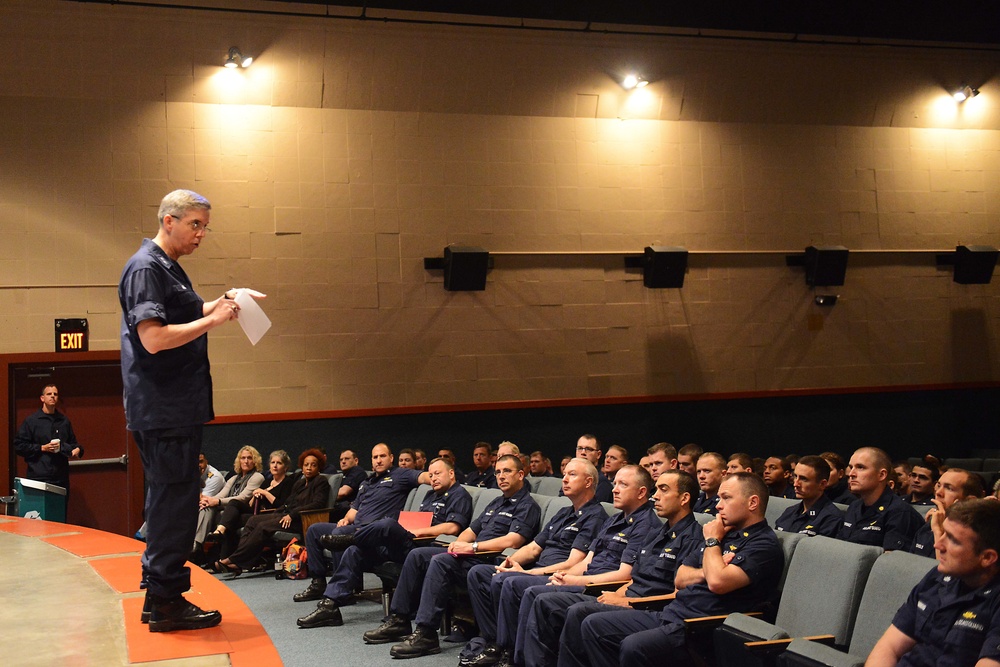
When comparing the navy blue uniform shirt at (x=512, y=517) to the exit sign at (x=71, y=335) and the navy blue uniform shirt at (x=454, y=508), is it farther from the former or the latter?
the exit sign at (x=71, y=335)

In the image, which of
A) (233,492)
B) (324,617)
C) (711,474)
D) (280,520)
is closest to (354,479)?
(280,520)

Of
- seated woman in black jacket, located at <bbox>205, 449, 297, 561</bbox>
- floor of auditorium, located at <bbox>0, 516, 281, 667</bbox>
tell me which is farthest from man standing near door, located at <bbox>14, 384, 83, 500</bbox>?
floor of auditorium, located at <bbox>0, 516, 281, 667</bbox>

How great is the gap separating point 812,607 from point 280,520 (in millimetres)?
5158

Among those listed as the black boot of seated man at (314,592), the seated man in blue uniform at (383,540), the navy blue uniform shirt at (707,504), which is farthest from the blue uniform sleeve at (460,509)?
the navy blue uniform shirt at (707,504)

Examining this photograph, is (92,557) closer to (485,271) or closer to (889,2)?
(485,271)

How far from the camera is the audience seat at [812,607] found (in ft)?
10.0

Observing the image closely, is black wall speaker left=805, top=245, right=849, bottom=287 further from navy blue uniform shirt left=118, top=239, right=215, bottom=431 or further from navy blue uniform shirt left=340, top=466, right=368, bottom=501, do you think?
navy blue uniform shirt left=118, top=239, right=215, bottom=431

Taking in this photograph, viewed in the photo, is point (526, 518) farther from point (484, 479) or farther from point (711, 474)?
point (484, 479)

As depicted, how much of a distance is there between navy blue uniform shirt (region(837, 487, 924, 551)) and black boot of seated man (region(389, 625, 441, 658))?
2.15 m

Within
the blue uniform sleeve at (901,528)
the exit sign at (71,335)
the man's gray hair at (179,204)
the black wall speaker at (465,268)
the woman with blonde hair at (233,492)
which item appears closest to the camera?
the man's gray hair at (179,204)

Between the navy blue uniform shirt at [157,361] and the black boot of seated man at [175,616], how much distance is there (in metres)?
0.44

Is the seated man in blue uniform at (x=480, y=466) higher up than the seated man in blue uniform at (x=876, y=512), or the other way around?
the seated man in blue uniform at (x=876, y=512)

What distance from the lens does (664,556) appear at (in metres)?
3.99

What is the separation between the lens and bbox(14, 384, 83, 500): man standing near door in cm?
815
